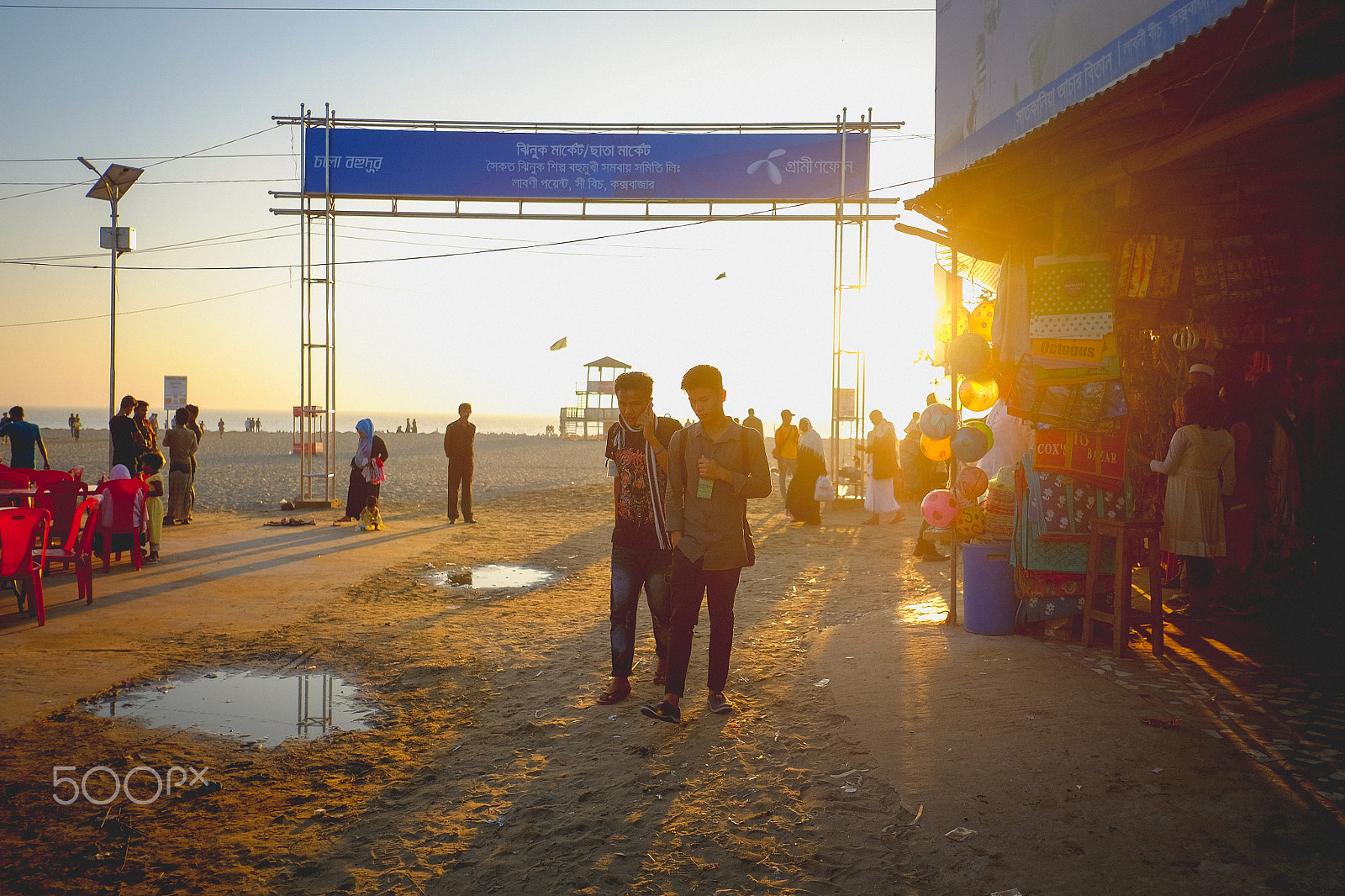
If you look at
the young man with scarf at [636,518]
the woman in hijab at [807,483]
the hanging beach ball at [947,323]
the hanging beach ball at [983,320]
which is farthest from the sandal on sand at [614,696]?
the woman in hijab at [807,483]

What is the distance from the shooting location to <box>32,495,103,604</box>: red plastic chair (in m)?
7.25

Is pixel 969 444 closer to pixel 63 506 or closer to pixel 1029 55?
pixel 1029 55

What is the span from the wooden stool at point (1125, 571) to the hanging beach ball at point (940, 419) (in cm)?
147

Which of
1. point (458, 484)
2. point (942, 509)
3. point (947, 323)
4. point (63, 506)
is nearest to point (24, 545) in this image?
point (63, 506)

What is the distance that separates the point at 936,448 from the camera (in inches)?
279

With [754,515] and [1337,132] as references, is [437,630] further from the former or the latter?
[754,515]

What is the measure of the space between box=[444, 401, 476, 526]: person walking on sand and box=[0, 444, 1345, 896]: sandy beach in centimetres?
662

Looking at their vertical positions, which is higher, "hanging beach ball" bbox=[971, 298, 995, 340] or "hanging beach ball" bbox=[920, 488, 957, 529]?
"hanging beach ball" bbox=[971, 298, 995, 340]

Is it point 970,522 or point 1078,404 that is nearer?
point 1078,404

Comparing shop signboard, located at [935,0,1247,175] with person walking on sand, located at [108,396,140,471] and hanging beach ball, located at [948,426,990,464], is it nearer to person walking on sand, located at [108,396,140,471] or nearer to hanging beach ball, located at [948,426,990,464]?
hanging beach ball, located at [948,426,990,464]

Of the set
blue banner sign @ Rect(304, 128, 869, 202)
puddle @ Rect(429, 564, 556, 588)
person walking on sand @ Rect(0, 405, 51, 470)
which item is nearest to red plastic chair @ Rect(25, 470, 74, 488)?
person walking on sand @ Rect(0, 405, 51, 470)

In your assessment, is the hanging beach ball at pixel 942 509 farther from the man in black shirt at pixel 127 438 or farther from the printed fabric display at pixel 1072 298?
the man in black shirt at pixel 127 438

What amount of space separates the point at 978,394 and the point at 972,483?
2.55ft

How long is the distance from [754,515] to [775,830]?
42.9 ft
